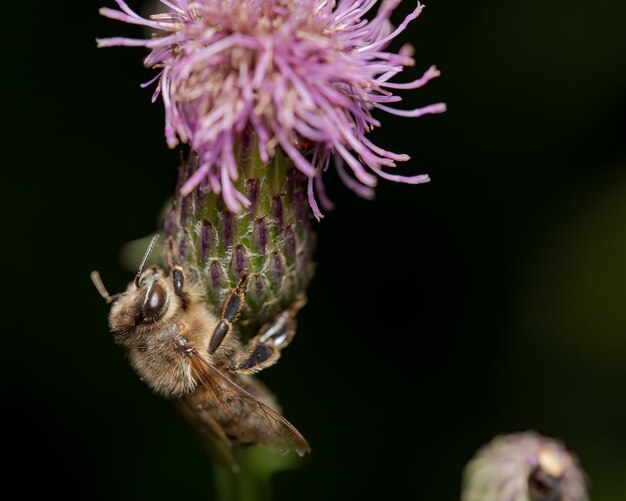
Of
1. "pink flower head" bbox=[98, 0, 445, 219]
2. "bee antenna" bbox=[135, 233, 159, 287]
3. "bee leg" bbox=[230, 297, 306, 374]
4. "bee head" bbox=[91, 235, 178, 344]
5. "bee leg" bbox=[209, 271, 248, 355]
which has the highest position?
"pink flower head" bbox=[98, 0, 445, 219]

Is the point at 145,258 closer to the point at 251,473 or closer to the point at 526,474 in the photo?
the point at 251,473

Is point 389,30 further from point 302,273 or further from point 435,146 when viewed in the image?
point 435,146

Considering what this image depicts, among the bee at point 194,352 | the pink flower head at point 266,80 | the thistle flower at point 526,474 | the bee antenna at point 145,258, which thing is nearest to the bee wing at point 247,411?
the bee at point 194,352

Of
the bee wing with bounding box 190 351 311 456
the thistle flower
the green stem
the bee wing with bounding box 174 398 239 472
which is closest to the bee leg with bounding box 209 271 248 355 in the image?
the bee wing with bounding box 190 351 311 456

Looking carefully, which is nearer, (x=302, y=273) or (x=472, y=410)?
(x=302, y=273)

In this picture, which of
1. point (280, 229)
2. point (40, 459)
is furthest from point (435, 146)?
point (40, 459)

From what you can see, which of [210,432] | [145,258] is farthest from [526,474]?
[145,258]

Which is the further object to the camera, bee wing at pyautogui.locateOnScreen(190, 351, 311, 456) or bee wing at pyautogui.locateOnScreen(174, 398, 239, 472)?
bee wing at pyautogui.locateOnScreen(174, 398, 239, 472)

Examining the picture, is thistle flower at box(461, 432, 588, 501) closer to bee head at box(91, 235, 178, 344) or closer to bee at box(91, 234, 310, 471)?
bee at box(91, 234, 310, 471)
